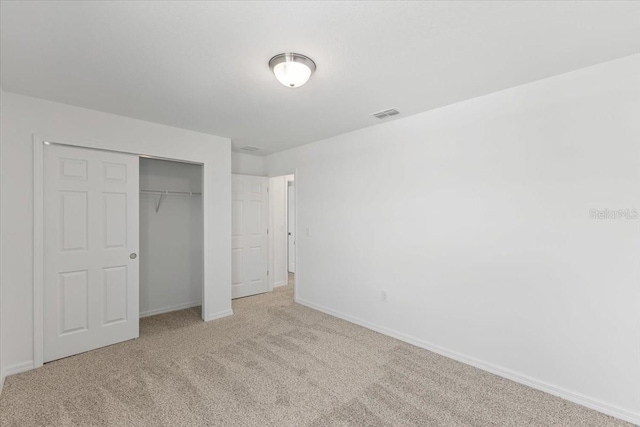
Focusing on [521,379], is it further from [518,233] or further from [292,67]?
[292,67]

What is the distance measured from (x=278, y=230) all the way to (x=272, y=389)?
336cm

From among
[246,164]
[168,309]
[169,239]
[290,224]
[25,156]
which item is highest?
[246,164]

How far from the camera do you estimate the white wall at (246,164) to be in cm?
490

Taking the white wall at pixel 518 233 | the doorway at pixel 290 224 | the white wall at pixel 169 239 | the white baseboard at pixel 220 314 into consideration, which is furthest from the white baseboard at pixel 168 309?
the white wall at pixel 518 233

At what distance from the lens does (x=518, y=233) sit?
2451 mm

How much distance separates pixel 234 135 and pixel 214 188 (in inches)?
30.5

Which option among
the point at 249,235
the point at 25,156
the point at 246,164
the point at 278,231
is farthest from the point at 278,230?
the point at 25,156

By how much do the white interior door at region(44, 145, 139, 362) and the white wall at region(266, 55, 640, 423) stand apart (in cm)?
271

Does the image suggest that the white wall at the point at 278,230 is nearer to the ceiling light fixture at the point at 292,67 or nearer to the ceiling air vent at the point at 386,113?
A: the ceiling air vent at the point at 386,113

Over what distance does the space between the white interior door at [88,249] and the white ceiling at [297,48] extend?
663mm

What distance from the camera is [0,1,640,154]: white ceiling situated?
1551mm

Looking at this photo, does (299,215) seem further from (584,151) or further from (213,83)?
(584,151)

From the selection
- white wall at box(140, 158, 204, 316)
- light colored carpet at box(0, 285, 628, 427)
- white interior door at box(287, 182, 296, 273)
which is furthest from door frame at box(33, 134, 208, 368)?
white interior door at box(287, 182, 296, 273)

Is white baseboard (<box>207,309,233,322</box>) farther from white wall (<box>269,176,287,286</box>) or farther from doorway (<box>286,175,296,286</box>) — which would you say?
doorway (<box>286,175,296,286</box>)
